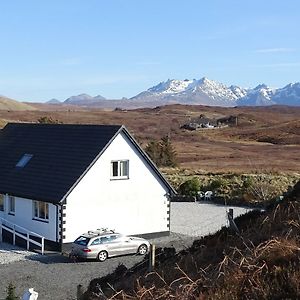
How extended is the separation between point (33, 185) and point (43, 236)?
2.24m

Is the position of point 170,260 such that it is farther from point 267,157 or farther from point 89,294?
point 267,157

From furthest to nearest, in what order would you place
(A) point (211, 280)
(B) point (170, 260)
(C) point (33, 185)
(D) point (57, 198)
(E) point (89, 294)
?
(C) point (33, 185) < (D) point (57, 198) < (B) point (170, 260) < (E) point (89, 294) < (A) point (211, 280)

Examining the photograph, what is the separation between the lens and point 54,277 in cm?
2092

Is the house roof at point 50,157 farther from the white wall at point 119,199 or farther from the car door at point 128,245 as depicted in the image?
the car door at point 128,245

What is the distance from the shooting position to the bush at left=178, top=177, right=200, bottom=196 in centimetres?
4003

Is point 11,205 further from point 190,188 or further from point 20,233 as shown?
point 190,188

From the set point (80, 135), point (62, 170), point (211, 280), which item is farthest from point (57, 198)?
point (211, 280)

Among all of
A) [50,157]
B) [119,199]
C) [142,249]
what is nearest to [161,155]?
[50,157]

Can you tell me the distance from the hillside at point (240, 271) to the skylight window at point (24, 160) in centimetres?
1534

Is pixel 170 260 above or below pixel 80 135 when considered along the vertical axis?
below

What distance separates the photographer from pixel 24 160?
94.8 ft

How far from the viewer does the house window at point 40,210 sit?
2582cm

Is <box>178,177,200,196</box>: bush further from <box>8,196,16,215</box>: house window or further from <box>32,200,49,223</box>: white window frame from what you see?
<box>32,200,49,223</box>: white window frame

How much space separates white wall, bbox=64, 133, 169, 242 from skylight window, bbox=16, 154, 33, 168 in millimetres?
4099
